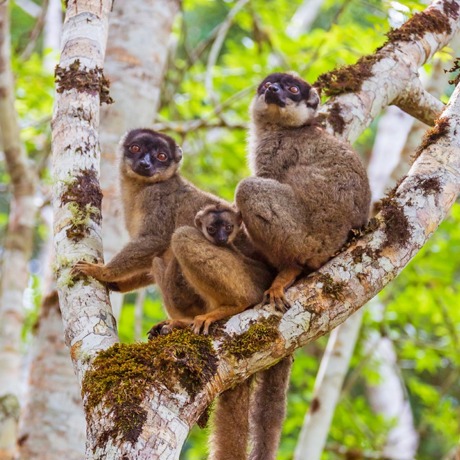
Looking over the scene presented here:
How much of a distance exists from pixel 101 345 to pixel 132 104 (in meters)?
4.95

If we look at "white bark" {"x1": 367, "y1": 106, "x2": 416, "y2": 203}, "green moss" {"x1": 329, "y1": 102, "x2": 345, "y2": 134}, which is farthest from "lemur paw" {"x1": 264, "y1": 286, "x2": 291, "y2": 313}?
"white bark" {"x1": 367, "y1": 106, "x2": 416, "y2": 203}

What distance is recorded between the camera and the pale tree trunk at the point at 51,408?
7.57 meters

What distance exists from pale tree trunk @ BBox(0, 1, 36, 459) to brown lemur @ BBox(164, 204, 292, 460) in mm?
3884

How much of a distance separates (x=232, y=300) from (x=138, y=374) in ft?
5.72

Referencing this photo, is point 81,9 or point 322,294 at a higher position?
point 81,9

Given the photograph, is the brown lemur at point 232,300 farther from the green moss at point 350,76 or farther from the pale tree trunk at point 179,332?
the green moss at point 350,76

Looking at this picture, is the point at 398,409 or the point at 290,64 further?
the point at 398,409

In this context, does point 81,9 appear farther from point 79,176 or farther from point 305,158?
point 305,158

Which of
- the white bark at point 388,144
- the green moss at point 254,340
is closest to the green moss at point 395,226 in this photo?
the green moss at point 254,340

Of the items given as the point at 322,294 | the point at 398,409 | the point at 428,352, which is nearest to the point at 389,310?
the point at 428,352

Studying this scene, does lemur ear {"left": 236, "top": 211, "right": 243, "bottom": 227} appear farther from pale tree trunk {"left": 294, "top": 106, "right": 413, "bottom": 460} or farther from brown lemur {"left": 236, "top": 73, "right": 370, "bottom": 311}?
pale tree trunk {"left": 294, "top": 106, "right": 413, "bottom": 460}

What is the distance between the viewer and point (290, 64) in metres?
13.2

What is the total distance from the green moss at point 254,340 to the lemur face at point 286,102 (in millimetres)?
2868

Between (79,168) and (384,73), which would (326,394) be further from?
(79,168)
